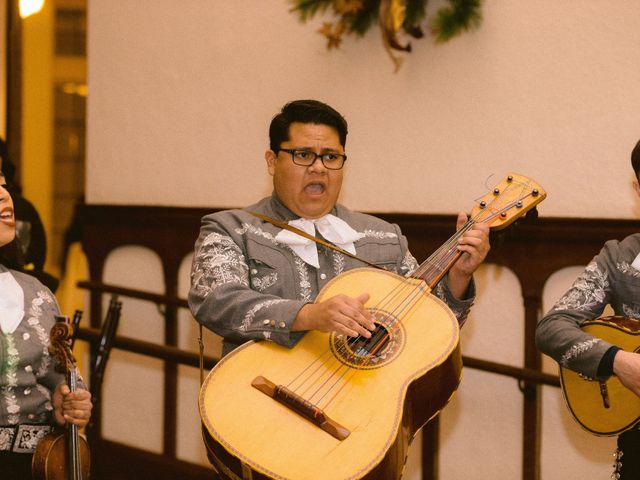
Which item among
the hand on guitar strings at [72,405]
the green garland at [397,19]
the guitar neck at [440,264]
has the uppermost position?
the green garland at [397,19]

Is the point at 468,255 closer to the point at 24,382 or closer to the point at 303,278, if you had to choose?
the point at 303,278

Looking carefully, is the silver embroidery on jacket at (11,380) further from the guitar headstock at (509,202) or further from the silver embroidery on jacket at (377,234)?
the guitar headstock at (509,202)

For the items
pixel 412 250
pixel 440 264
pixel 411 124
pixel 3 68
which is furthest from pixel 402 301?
pixel 3 68

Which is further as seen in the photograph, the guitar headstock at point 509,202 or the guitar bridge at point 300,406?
the guitar headstock at point 509,202

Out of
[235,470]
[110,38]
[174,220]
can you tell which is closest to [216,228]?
[235,470]

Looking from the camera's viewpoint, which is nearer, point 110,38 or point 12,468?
point 12,468

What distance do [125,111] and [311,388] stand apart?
2.97 meters

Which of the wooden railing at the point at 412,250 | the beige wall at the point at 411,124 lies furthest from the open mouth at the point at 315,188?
the beige wall at the point at 411,124

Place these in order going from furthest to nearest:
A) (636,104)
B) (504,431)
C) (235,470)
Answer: (504,431) → (636,104) → (235,470)

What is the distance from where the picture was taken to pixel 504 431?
328cm

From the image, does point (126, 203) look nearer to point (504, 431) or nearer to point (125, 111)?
point (125, 111)

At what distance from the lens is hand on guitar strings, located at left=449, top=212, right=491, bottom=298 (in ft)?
7.44

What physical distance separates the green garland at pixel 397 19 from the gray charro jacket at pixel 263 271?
1.18 meters

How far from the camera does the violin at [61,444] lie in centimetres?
212
